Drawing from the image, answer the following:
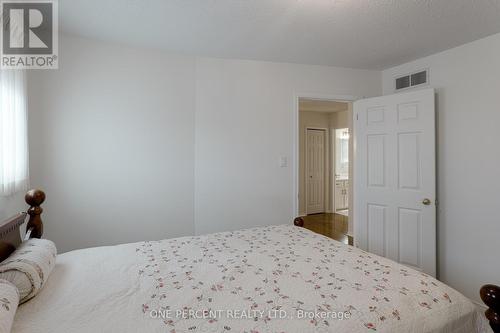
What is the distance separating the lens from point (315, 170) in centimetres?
653

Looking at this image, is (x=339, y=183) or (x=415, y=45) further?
(x=339, y=183)

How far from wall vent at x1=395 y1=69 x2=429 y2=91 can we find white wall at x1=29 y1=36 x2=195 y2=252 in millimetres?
2400

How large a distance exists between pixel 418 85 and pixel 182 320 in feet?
10.8

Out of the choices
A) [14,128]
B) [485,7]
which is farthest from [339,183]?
[14,128]

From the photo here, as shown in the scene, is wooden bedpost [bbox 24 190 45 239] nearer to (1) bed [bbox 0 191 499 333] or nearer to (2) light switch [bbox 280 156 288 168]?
(1) bed [bbox 0 191 499 333]

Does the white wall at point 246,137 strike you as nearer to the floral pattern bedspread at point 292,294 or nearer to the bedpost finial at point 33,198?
the floral pattern bedspread at point 292,294

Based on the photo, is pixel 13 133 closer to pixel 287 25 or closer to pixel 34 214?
pixel 34 214

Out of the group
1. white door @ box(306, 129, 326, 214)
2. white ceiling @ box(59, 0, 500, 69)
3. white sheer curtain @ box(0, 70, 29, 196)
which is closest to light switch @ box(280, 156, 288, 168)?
white ceiling @ box(59, 0, 500, 69)

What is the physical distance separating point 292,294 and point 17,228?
4.88ft

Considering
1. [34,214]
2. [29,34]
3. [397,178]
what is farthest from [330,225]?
[29,34]

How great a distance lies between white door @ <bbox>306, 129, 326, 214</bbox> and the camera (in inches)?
253

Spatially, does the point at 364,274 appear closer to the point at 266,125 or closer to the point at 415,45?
the point at 266,125

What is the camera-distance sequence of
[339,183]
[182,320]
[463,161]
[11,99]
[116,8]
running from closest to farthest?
[182,320]
[11,99]
[116,8]
[463,161]
[339,183]

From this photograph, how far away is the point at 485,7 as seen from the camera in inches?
78.5
